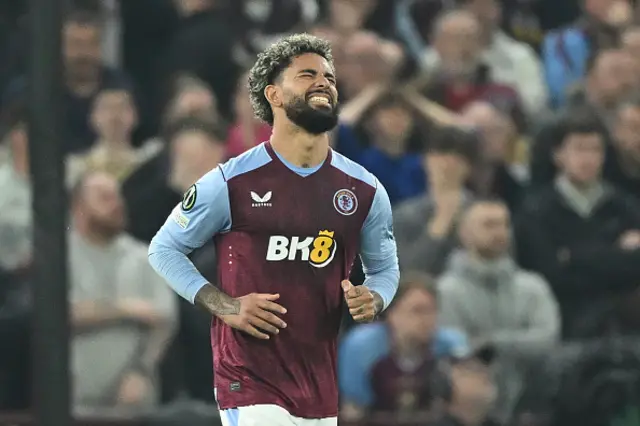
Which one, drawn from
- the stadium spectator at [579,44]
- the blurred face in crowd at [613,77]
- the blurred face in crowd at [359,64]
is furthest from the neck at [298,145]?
the stadium spectator at [579,44]

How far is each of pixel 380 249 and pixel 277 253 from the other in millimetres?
403

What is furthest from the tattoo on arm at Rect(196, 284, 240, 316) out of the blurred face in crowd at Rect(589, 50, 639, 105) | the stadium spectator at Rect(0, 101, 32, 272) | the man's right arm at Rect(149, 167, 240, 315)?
the blurred face in crowd at Rect(589, 50, 639, 105)

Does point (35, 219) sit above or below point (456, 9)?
below

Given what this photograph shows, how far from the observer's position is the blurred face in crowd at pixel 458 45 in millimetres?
9906

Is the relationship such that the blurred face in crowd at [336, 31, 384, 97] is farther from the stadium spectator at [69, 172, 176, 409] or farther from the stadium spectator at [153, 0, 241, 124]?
the stadium spectator at [69, 172, 176, 409]

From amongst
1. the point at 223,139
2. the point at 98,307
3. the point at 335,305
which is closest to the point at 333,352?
the point at 335,305

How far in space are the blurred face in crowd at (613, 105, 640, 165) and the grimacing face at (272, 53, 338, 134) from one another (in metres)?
4.76

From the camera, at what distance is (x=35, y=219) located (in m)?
6.18

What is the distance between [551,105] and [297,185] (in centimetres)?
549

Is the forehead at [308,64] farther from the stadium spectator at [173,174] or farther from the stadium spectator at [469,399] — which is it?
the stadium spectator at [173,174]

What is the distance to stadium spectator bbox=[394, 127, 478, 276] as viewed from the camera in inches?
336

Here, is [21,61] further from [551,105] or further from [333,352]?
[333,352]

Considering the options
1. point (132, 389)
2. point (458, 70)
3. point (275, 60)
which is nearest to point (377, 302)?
point (275, 60)

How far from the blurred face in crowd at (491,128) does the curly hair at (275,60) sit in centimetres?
414
